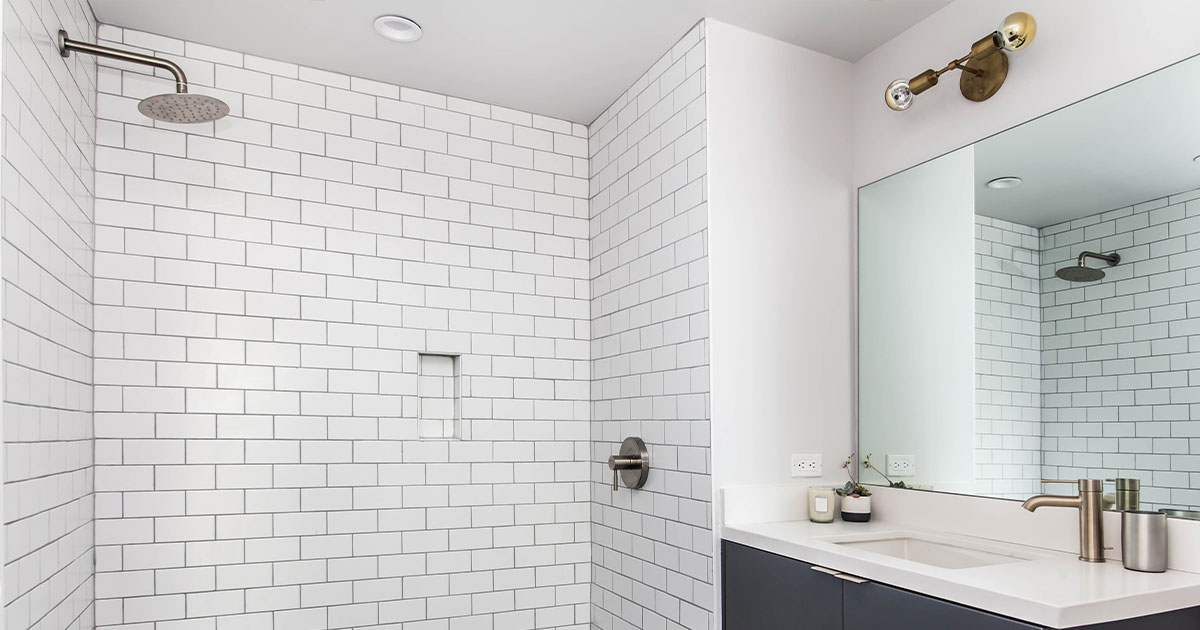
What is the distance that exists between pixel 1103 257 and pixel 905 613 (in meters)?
1.05

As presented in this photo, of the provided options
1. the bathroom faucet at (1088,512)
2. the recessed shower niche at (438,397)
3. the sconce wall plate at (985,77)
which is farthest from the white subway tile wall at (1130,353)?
the recessed shower niche at (438,397)

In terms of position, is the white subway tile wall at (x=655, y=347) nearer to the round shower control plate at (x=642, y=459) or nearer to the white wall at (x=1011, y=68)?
the round shower control plate at (x=642, y=459)

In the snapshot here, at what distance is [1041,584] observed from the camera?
64.6 inches

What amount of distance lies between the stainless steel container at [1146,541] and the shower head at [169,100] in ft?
8.33

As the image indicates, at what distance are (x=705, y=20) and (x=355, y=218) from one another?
1.41m

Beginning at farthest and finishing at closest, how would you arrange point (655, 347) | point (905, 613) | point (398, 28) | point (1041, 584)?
point (655, 347), point (398, 28), point (905, 613), point (1041, 584)

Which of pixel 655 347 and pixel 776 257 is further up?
pixel 776 257

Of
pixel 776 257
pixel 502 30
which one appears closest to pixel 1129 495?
pixel 776 257

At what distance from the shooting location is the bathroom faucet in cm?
190

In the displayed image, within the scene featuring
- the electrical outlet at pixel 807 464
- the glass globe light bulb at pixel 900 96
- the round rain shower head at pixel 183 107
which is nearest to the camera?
the round rain shower head at pixel 183 107

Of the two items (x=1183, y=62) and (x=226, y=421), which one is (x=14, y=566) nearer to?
(x=226, y=421)

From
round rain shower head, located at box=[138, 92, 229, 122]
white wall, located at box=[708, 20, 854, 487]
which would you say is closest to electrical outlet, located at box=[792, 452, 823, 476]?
white wall, located at box=[708, 20, 854, 487]

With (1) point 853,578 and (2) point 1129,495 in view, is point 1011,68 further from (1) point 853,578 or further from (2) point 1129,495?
(1) point 853,578

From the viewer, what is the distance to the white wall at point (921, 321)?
7.89 feet
